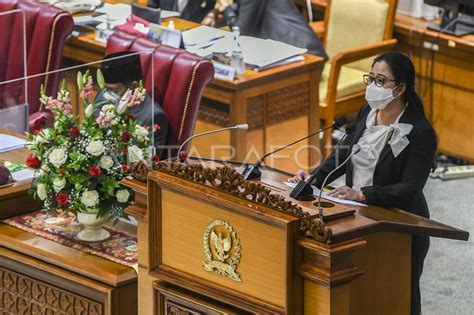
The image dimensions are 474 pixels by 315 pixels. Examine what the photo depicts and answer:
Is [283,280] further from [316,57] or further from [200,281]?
[316,57]

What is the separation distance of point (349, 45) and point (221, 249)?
455 centimetres

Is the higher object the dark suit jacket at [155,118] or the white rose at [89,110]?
the white rose at [89,110]

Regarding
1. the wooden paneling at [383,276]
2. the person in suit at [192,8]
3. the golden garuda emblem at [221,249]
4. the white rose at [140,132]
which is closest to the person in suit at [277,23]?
the person in suit at [192,8]

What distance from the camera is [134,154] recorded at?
4.40 metres

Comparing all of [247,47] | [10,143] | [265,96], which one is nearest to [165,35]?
[247,47]

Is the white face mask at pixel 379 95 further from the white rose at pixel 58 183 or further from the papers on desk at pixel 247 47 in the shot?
the papers on desk at pixel 247 47

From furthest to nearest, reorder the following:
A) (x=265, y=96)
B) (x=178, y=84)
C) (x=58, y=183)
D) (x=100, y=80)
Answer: (x=265, y=96)
(x=178, y=84)
(x=100, y=80)
(x=58, y=183)

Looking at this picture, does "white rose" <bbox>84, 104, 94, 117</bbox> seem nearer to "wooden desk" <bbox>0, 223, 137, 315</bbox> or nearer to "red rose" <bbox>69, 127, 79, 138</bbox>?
"red rose" <bbox>69, 127, 79, 138</bbox>

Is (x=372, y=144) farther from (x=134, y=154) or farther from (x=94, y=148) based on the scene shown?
(x=94, y=148)

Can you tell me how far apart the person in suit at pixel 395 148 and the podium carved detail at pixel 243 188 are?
677 millimetres

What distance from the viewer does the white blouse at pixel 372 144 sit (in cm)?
423

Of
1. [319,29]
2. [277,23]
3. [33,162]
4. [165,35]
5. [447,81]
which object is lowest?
[447,81]

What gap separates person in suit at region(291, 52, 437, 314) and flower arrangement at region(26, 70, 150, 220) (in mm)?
636

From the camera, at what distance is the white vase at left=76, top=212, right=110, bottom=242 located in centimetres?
438
